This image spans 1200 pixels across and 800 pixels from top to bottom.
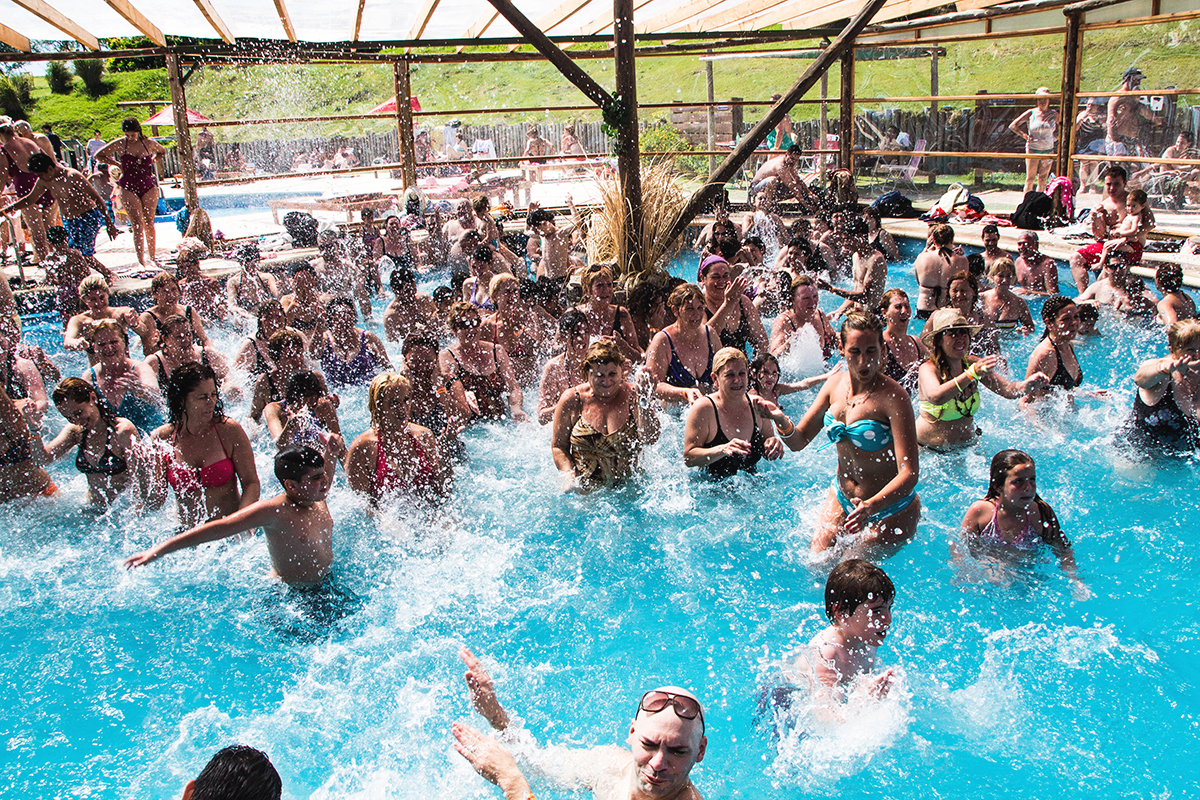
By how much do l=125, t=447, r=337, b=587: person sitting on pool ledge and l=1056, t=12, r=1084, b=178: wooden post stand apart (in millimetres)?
10752

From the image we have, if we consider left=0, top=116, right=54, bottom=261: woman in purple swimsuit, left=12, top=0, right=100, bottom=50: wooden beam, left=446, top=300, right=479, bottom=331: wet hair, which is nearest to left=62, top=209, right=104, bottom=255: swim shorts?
left=0, top=116, right=54, bottom=261: woman in purple swimsuit

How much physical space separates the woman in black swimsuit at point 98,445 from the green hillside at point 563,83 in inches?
874

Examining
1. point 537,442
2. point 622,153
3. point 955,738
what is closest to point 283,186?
point 622,153

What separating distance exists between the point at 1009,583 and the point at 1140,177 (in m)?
11.0

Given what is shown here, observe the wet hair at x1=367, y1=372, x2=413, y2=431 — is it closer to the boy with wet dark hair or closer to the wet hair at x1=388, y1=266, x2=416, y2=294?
the boy with wet dark hair

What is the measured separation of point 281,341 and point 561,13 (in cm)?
634

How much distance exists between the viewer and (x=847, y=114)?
44.8 ft

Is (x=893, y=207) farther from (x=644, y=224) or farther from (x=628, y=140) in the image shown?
(x=628, y=140)

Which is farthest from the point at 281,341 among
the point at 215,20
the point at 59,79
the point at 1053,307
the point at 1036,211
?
the point at 59,79

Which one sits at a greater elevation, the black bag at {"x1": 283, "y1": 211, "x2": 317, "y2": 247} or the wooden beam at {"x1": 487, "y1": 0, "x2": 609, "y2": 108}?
the wooden beam at {"x1": 487, "y1": 0, "x2": 609, "y2": 108}

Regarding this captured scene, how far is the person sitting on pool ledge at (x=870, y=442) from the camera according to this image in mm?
4082

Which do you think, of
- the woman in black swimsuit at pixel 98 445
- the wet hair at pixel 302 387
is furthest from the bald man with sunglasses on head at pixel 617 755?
the woman in black swimsuit at pixel 98 445

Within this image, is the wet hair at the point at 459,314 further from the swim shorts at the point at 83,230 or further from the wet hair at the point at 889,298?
the swim shorts at the point at 83,230

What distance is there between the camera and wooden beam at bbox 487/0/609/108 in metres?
6.92
